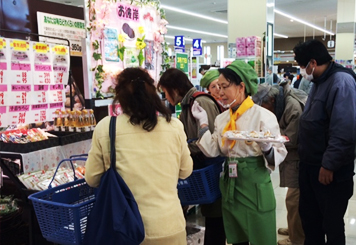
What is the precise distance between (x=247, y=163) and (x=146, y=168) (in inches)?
30.8

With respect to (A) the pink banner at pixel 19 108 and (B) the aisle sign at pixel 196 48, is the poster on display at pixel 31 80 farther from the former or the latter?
(B) the aisle sign at pixel 196 48

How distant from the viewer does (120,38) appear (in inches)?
141

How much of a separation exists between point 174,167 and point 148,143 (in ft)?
0.66

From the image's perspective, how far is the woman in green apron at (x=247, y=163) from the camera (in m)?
2.35

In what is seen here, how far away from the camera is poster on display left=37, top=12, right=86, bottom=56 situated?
3.66 metres

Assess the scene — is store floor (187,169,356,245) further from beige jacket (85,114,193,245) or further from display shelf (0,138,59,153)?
beige jacket (85,114,193,245)

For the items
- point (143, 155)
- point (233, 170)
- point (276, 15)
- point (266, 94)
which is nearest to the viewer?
point (143, 155)

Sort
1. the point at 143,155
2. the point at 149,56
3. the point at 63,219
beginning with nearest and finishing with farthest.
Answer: the point at 143,155, the point at 63,219, the point at 149,56

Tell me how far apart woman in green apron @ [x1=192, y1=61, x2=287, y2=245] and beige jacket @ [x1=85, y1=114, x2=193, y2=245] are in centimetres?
60

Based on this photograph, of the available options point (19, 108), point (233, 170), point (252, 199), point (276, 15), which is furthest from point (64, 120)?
point (276, 15)

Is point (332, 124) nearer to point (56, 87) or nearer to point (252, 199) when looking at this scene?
point (252, 199)

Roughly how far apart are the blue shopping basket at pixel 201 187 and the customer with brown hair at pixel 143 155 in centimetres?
56

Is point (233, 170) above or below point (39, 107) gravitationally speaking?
below

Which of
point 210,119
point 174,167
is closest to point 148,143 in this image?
point 174,167
